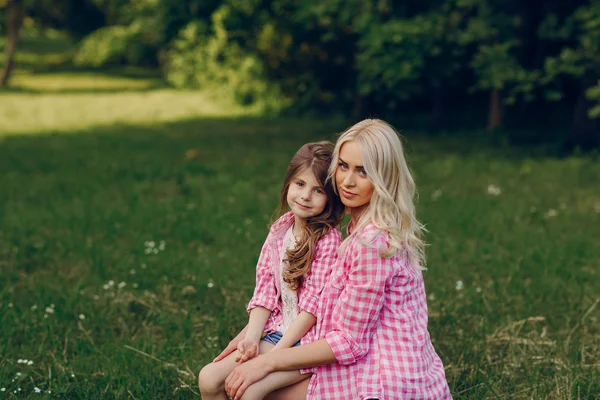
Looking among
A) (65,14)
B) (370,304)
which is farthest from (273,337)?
(65,14)

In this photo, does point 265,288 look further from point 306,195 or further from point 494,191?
point 494,191

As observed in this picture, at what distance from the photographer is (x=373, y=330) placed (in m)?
2.66

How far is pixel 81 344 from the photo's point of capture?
13.5 ft

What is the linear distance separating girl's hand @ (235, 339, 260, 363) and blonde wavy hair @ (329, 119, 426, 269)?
0.52 metres

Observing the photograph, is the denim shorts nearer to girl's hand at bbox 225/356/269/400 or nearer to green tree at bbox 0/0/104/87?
girl's hand at bbox 225/356/269/400

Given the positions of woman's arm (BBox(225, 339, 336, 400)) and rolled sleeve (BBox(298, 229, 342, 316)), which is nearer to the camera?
woman's arm (BBox(225, 339, 336, 400))

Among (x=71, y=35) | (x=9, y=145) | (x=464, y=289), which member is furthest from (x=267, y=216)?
(x=71, y=35)

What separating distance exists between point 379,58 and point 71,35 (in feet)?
98.0

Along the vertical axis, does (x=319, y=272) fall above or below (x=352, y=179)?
below

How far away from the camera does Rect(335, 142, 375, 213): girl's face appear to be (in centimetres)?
264

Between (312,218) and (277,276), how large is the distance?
0.92ft

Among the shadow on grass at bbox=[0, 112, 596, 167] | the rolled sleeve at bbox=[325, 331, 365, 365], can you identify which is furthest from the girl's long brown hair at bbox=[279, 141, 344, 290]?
the shadow on grass at bbox=[0, 112, 596, 167]

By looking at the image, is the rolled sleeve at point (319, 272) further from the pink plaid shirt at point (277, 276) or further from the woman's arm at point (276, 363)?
the woman's arm at point (276, 363)

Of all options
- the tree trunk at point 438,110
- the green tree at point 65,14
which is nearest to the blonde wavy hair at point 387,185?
the tree trunk at point 438,110
